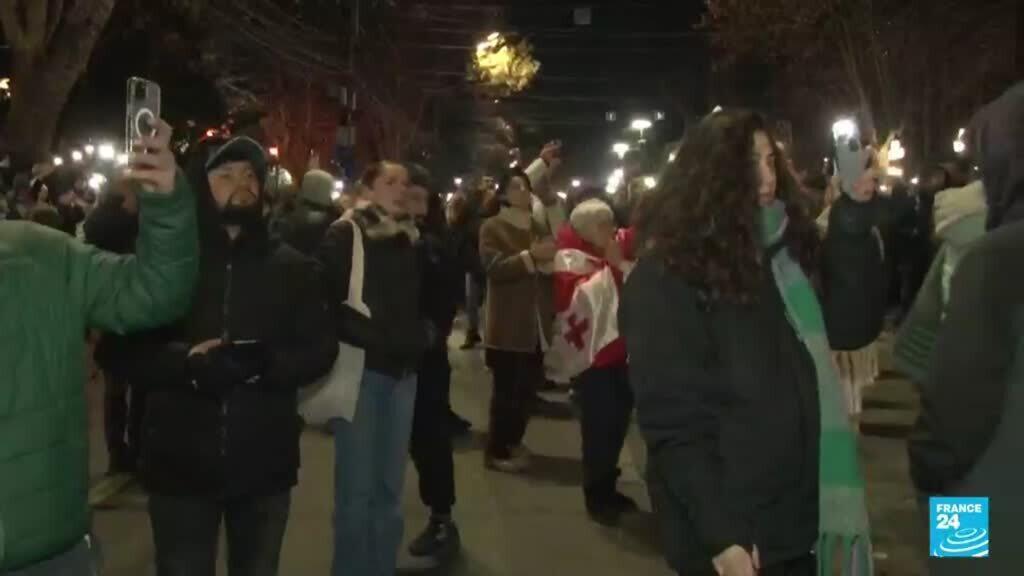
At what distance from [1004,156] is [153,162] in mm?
1863

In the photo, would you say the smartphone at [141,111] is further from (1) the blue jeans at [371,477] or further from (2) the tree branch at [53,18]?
(2) the tree branch at [53,18]

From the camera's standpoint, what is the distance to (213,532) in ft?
15.1

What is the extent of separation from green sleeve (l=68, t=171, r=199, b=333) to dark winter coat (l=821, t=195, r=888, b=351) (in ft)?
5.58

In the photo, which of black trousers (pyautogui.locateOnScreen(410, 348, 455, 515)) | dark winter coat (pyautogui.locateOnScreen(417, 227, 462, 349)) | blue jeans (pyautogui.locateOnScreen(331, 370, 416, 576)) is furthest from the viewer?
dark winter coat (pyautogui.locateOnScreen(417, 227, 462, 349))

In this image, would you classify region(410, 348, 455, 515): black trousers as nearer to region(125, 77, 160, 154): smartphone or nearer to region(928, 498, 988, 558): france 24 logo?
region(125, 77, 160, 154): smartphone

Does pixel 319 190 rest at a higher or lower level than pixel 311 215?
higher

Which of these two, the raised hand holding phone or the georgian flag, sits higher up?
the raised hand holding phone

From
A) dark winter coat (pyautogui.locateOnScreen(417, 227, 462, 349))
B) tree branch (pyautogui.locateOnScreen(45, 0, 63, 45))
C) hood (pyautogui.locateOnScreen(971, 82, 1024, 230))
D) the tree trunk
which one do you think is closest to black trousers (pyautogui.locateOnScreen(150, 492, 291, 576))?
hood (pyautogui.locateOnScreen(971, 82, 1024, 230))

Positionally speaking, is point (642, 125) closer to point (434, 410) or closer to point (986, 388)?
point (434, 410)

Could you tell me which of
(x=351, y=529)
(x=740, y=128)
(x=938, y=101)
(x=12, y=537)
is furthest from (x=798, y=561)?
(x=938, y=101)

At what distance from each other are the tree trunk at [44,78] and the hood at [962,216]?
14.7 metres

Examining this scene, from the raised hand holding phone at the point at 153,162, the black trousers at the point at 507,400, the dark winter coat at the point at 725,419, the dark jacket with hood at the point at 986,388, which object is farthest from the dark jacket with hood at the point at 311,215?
the dark jacket with hood at the point at 986,388

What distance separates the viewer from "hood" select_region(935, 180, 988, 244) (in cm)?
403

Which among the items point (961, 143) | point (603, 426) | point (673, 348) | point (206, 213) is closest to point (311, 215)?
point (603, 426)
